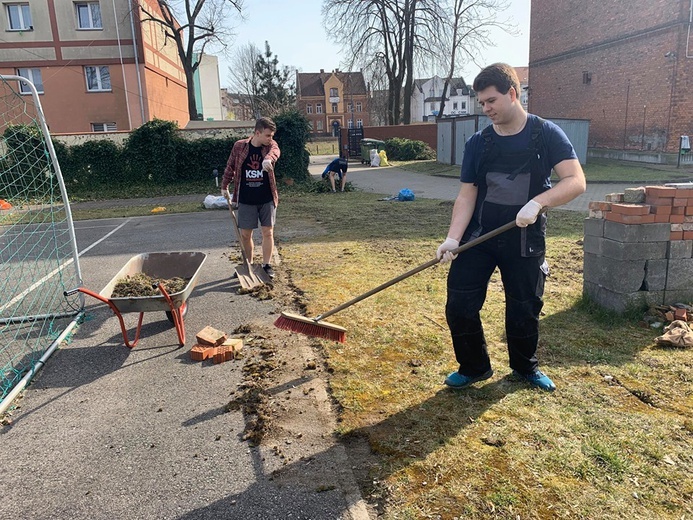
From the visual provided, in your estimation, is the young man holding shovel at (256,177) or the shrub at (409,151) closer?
the young man holding shovel at (256,177)

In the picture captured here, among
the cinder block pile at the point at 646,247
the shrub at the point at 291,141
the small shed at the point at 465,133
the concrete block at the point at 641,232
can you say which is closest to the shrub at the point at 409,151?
the small shed at the point at 465,133

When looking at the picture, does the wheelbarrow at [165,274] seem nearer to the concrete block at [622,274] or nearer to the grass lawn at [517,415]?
the grass lawn at [517,415]

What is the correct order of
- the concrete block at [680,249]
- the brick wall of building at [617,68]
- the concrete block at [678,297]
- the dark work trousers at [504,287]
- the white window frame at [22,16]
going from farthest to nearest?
the white window frame at [22,16] < the brick wall of building at [617,68] < the concrete block at [678,297] < the concrete block at [680,249] < the dark work trousers at [504,287]

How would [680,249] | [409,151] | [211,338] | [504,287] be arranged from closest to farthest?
[504,287], [211,338], [680,249], [409,151]

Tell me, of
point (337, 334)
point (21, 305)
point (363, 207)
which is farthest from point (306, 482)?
point (363, 207)

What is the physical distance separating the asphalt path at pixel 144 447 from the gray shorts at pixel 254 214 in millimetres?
1518

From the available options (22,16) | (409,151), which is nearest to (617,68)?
(409,151)

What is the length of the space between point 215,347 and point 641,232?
148 inches

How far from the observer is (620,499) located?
7.71 feet

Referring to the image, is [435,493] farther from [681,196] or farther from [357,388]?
[681,196]

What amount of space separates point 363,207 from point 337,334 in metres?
9.17

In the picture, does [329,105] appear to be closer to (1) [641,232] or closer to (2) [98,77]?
(2) [98,77]

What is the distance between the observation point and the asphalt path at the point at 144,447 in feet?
8.16

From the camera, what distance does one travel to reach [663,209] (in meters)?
4.37
